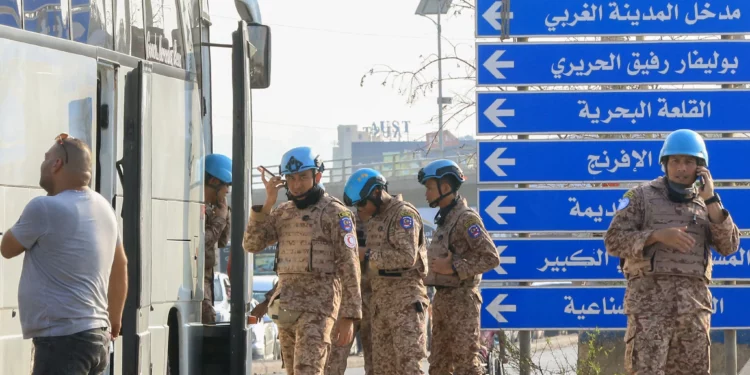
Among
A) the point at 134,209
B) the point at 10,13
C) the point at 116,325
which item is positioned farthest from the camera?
the point at 134,209

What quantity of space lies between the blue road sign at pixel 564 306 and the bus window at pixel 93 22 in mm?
5772

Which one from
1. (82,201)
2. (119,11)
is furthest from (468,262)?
(82,201)

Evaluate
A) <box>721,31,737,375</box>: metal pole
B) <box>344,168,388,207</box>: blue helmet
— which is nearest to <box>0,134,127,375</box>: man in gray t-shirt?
<box>344,168,388,207</box>: blue helmet

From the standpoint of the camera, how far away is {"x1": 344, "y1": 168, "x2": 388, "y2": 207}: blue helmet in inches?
412

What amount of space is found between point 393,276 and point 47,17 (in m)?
4.49

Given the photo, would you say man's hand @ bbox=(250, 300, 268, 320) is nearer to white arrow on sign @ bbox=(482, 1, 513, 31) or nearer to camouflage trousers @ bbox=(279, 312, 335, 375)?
camouflage trousers @ bbox=(279, 312, 335, 375)

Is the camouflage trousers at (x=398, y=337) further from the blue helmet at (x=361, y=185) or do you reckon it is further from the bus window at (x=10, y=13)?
the bus window at (x=10, y=13)

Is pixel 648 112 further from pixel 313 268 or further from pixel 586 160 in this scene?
pixel 313 268

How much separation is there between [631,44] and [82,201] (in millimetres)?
7382

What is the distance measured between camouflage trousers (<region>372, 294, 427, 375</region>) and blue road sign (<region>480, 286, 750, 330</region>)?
184cm

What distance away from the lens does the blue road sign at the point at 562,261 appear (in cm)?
1209

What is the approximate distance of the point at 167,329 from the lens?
796 cm

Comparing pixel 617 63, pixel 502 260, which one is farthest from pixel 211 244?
pixel 617 63

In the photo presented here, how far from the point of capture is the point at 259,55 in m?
9.18
